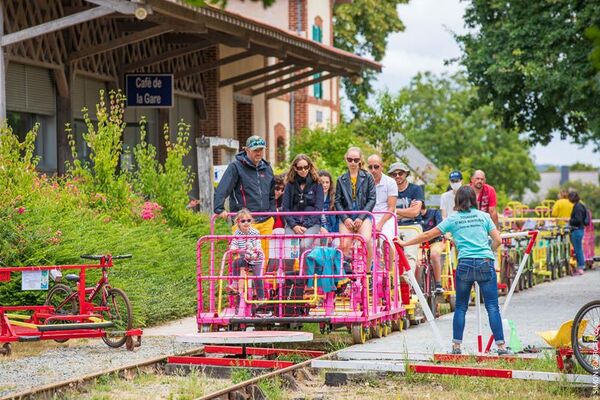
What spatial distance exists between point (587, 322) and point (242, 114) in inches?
1004

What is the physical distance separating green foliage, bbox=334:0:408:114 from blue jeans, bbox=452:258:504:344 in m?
42.9

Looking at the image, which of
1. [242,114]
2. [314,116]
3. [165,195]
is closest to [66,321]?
[165,195]

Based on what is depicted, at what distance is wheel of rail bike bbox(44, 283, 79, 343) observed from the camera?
14062 mm

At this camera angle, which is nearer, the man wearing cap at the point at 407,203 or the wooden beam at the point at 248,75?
the man wearing cap at the point at 407,203

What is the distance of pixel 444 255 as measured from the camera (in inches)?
760

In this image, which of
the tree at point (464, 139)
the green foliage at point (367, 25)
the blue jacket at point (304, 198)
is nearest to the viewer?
the blue jacket at point (304, 198)

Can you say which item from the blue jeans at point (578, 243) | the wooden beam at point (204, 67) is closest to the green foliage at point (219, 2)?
the wooden beam at point (204, 67)

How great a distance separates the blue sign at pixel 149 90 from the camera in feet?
86.0

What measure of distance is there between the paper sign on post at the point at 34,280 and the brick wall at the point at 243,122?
21997 mm

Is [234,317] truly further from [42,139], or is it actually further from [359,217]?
[42,139]

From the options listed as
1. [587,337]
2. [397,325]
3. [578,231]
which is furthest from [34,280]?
[578,231]

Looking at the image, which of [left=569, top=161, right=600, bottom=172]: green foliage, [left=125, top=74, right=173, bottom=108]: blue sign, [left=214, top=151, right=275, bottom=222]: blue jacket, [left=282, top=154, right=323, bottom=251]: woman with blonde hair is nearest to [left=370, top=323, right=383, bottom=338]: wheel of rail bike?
[left=282, top=154, right=323, bottom=251]: woman with blonde hair

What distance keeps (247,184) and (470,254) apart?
321 centimetres

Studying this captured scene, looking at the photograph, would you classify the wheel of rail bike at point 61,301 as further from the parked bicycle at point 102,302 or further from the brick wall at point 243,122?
the brick wall at point 243,122
